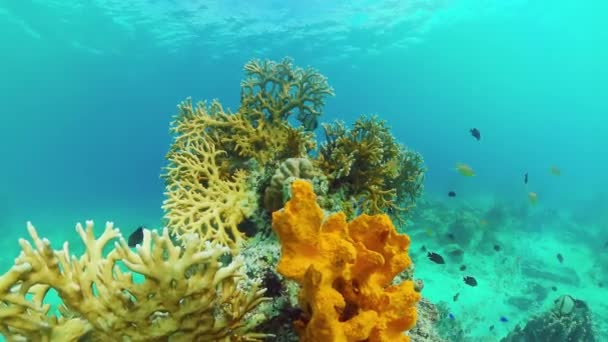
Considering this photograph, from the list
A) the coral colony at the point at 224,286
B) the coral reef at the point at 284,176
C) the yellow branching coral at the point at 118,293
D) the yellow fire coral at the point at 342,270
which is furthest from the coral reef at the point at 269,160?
the yellow branching coral at the point at 118,293

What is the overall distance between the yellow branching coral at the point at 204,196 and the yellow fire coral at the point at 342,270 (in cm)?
215

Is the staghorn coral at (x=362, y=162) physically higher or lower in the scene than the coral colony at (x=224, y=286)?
higher

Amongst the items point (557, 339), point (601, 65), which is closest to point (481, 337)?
point (557, 339)

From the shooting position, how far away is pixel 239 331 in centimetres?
245

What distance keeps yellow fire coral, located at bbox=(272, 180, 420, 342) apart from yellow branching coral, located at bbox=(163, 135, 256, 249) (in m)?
2.15

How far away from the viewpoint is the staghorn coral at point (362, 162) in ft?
16.4

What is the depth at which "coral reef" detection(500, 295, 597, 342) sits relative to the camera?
8797 millimetres

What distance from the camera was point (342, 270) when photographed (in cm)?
216

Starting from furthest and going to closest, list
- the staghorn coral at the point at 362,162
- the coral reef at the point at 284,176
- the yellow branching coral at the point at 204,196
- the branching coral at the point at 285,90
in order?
the branching coral at the point at 285,90 < the staghorn coral at the point at 362,162 < the yellow branching coral at the point at 204,196 < the coral reef at the point at 284,176

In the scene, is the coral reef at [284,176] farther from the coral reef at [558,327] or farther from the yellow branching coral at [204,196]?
the coral reef at [558,327]

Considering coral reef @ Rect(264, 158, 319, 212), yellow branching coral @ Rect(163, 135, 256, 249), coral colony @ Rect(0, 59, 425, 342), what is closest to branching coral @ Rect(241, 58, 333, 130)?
yellow branching coral @ Rect(163, 135, 256, 249)

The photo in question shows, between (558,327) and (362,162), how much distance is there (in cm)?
743

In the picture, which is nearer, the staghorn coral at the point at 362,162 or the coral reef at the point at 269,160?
the coral reef at the point at 269,160

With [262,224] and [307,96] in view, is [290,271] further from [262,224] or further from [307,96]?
[307,96]
